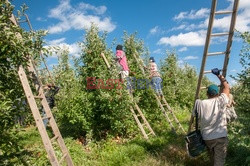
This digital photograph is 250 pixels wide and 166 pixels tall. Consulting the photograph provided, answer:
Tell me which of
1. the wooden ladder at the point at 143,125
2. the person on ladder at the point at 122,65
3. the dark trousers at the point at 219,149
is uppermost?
the person on ladder at the point at 122,65

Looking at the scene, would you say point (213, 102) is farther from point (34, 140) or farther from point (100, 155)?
point (34, 140)

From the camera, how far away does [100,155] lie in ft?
29.6

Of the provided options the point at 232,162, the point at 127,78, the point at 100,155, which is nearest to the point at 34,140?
the point at 100,155

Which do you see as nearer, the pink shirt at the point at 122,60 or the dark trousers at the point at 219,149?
the dark trousers at the point at 219,149

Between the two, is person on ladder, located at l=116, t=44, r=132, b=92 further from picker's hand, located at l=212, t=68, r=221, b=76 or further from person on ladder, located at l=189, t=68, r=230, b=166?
person on ladder, located at l=189, t=68, r=230, b=166

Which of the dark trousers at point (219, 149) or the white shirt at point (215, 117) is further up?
the white shirt at point (215, 117)

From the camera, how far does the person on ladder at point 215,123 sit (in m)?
6.01

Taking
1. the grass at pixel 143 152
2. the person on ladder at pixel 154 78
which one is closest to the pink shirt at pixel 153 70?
the person on ladder at pixel 154 78

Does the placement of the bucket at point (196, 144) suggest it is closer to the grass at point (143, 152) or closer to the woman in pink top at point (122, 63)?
the grass at point (143, 152)

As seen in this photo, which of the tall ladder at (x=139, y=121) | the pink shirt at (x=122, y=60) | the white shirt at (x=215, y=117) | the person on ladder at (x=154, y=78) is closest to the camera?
the white shirt at (x=215, y=117)

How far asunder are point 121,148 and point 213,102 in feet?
13.7

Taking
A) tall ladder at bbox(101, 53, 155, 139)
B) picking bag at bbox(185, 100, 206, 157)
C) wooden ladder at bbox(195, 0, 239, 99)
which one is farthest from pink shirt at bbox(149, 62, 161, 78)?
picking bag at bbox(185, 100, 206, 157)

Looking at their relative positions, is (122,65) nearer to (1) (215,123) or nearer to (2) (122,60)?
(2) (122,60)

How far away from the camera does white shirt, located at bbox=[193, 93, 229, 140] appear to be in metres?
6.01
